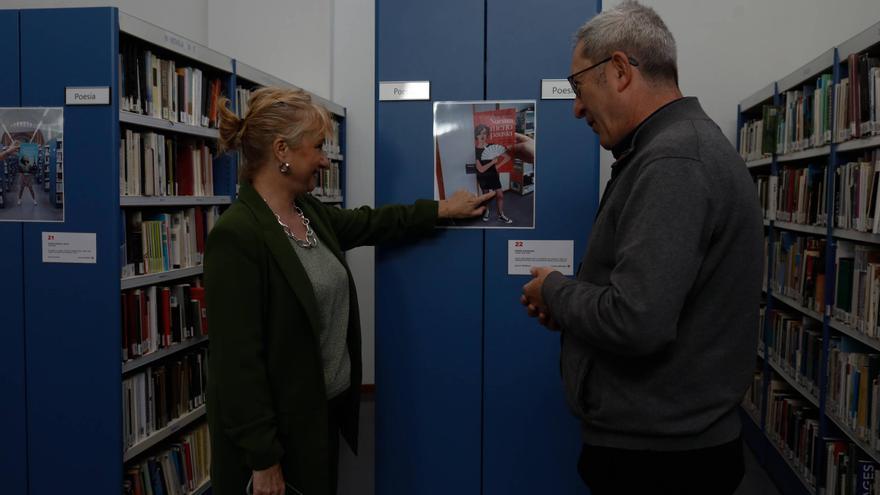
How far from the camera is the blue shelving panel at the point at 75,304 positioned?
2578 mm

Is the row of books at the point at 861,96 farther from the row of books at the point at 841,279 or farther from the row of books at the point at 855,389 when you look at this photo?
the row of books at the point at 855,389

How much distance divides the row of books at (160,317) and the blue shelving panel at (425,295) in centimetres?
86

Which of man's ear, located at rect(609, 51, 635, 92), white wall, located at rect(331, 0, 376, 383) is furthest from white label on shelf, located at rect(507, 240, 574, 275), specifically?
white wall, located at rect(331, 0, 376, 383)

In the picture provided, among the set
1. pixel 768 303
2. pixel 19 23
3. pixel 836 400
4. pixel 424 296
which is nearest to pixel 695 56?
pixel 768 303

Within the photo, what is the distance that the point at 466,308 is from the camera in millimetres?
2244

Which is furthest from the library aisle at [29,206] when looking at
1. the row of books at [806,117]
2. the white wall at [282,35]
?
the row of books at [806,117]

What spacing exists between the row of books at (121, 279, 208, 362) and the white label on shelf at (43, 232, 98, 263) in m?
0.26

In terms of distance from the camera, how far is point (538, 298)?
1486 millimetres

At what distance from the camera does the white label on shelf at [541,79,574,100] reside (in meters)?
2.14

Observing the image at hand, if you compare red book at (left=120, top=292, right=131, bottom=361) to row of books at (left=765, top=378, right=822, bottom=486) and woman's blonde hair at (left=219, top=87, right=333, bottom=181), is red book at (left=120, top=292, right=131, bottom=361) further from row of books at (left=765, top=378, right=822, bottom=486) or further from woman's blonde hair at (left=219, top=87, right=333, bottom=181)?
row of books at (left=765, top=378, right=822, bottom=486)

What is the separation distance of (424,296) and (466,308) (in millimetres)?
150

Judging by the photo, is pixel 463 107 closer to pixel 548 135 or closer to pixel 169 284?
pixel 548 135

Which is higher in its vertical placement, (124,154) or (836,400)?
(124,154)

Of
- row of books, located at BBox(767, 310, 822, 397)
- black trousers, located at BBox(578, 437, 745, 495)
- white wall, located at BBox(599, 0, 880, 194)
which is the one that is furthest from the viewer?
white wall, located at BBox(599, 0, 880, 194)
